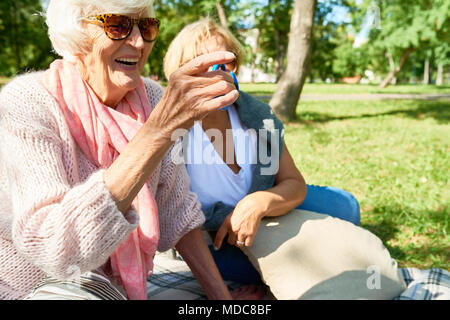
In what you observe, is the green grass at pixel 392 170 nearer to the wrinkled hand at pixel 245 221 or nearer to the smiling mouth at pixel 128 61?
the wrinkled hand at pixel 245 221

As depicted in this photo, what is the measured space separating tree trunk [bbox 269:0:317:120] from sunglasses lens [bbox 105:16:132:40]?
733 cm

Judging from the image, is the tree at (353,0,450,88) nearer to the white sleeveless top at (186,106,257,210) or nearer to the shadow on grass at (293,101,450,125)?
the shadow on grass at (293,101,450,125)

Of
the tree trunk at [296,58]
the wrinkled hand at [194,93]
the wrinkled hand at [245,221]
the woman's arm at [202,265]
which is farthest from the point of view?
the tree trunk at [296,58]

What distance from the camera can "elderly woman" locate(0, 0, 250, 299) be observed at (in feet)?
4.42

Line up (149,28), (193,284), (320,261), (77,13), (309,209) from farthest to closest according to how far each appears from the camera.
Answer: (309,209), (193,284), (320,261), (149,28), (77,13)

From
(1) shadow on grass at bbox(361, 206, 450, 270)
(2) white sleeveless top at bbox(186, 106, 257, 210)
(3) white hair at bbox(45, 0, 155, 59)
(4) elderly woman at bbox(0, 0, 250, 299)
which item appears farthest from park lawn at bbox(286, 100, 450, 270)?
(3) white hair at bbox(45, 0, 155, 59)

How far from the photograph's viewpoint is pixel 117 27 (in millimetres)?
1659

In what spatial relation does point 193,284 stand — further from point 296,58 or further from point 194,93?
point 296,58

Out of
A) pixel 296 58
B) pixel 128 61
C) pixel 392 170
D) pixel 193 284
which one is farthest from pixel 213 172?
pixel 296 58

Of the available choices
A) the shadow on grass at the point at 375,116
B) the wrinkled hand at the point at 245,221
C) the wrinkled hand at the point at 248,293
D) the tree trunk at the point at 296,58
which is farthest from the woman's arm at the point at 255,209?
the shadow on grass at the point at 375,116

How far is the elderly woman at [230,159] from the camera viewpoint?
2408mm

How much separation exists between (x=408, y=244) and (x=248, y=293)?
2.02 m

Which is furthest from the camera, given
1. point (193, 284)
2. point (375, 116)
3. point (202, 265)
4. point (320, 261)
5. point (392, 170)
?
point (375, 116)
